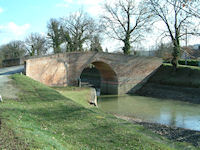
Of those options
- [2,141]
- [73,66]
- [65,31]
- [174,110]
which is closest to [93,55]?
[73,66]

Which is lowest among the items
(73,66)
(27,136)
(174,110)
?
(174,110)

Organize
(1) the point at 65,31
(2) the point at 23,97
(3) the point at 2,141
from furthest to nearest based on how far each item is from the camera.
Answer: (1) the point at 65,31 → (2) the point at 23,97 → (3) the point at 2,141

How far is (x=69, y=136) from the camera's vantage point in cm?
620

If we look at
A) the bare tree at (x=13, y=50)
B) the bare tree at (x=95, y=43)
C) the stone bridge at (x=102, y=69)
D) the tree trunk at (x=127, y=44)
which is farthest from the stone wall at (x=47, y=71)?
the bare tree at (x=13, y=50)

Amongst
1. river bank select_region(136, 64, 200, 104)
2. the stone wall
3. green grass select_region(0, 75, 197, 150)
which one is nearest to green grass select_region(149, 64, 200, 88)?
river bank select_region(136, 64, 200, 104)

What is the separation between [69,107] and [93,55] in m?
13.8

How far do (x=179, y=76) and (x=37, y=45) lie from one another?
28601 mm

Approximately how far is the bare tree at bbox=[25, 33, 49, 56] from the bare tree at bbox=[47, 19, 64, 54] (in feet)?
7.28

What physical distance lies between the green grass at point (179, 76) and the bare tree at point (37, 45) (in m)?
23.0

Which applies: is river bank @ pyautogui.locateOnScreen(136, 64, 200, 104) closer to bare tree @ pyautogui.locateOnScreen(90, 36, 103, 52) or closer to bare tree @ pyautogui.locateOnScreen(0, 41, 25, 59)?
bare tree @ pyautogui.locateOnScreen(90, 36, 103, 52)

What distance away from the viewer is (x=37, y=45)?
4238cm

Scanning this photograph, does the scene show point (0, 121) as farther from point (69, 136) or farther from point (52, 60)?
point (52, 60)

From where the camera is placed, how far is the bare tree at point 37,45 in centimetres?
4106

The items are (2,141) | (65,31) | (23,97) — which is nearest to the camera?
(2,141)
